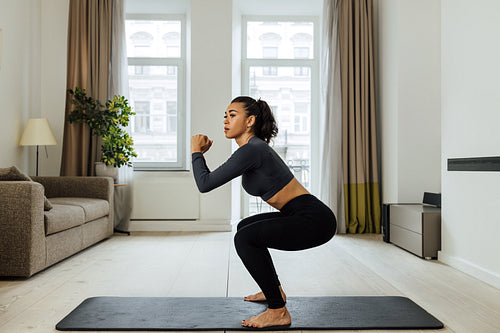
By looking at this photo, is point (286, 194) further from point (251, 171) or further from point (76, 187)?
point (76, 187)

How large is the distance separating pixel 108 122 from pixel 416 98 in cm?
320

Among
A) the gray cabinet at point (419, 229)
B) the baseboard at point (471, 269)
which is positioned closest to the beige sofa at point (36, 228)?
the gray cabinet at point (419, 229)

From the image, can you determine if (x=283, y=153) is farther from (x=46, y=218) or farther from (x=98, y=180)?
(x=46, y=218)

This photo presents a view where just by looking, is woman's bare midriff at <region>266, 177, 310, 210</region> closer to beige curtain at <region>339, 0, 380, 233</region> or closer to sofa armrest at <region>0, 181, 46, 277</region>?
sofa armrest at <region>0, 181, 46, 277</region>

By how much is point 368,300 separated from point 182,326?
101 centimetres

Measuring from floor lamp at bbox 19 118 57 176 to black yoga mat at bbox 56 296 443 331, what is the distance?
8.73ft

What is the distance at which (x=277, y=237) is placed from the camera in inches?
77.9

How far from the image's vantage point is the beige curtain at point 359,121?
198 inches

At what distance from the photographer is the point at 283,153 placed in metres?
5.86

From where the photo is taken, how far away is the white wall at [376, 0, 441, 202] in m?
4.59

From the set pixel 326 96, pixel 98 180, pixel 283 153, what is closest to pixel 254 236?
pixel 98 180

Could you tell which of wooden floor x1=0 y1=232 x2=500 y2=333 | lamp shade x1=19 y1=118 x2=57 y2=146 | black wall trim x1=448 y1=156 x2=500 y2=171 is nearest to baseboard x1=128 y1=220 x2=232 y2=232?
wooden floor x1=0 y1=232 x2=500 y2=333

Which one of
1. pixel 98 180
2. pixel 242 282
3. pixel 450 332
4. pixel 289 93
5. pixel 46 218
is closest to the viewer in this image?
pixel 450 332

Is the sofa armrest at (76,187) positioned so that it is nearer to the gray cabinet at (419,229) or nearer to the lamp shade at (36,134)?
the lamp shade at (36,134)
